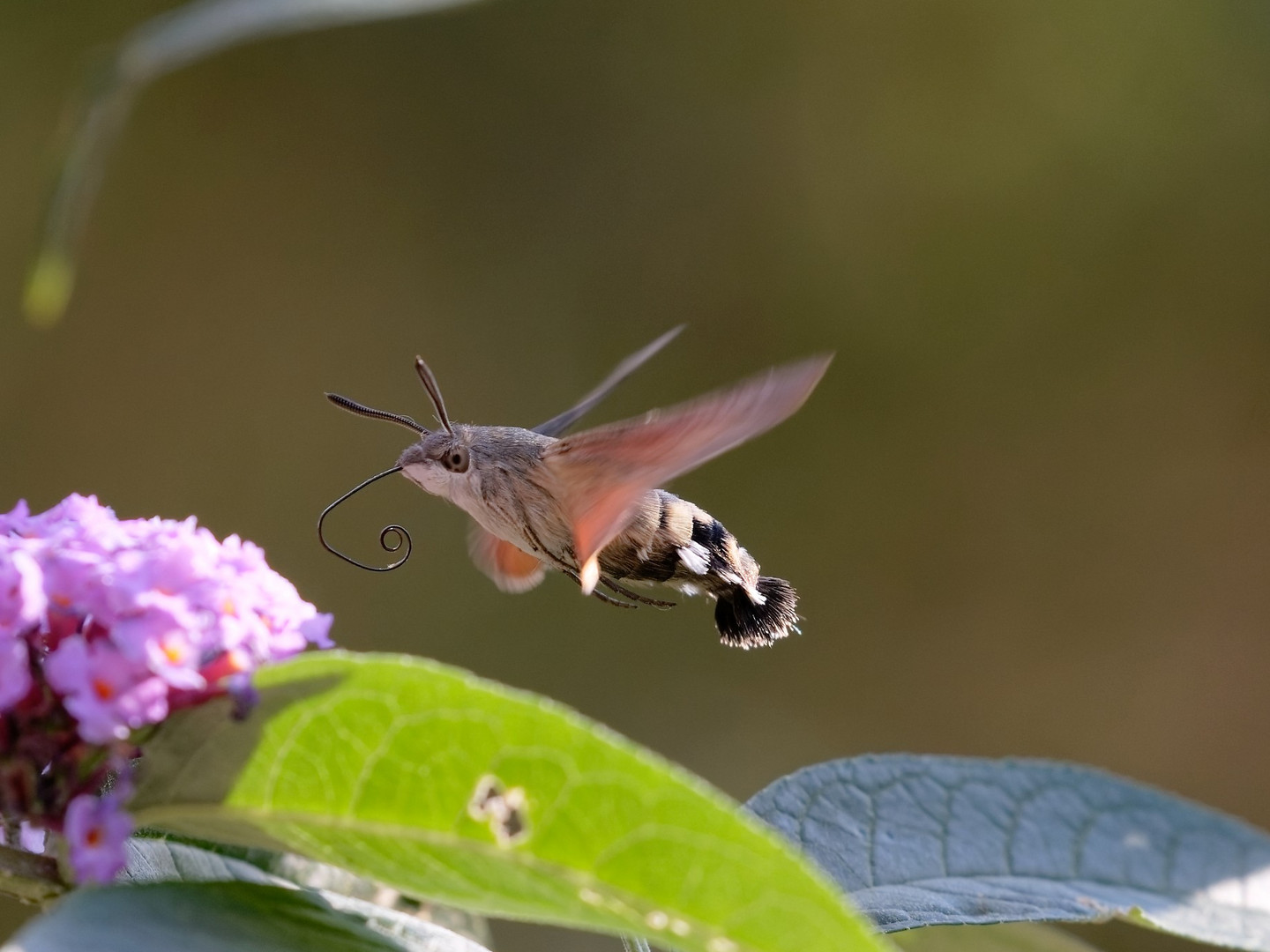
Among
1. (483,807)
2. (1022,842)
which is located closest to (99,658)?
(483,807)

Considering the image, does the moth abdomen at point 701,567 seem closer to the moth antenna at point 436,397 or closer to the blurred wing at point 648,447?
the blurred wing at point 648,447

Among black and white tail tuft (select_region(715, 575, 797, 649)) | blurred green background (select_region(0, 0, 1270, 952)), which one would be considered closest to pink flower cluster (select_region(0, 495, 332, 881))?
black and white tail tuft (select_region(715, 575, 797, 649))

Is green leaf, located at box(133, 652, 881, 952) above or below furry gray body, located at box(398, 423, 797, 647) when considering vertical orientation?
below

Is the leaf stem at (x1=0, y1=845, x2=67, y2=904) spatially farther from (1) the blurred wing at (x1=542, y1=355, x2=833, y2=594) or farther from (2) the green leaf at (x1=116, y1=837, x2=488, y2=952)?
(1) the blurred wing at (x1=542, y1=355, x2=833, y2=594)

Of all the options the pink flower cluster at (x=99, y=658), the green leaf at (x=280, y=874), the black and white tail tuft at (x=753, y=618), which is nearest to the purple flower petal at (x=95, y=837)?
the pink flower cluster at (x=99, y=658)

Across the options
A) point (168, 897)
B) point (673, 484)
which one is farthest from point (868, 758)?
point (673, 484)

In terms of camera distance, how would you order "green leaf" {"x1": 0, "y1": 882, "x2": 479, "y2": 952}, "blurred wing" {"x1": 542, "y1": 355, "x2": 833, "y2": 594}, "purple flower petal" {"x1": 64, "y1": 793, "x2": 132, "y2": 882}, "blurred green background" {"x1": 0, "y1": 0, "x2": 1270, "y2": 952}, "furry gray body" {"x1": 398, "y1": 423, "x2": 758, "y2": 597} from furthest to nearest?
"blurred green background" {"x1": 0, "y1": 0, "x2": 1270, "y2": 952}, "furry gray body" {"x1": 398, "y1": 423, "x2": 758, "y2": 597}, "blurred wing" {"x1": 542, "y1": 355, "x2": 833, "y2": 594}, "purple flower petal" {"x1": 64, "y1": 793, "x2": 132, "y2": 882}, "green leaf" {"x1": 0, "y1": 882, "x2": 479, "y2": 952}

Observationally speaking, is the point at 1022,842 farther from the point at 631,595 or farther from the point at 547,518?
the point at 547,518
